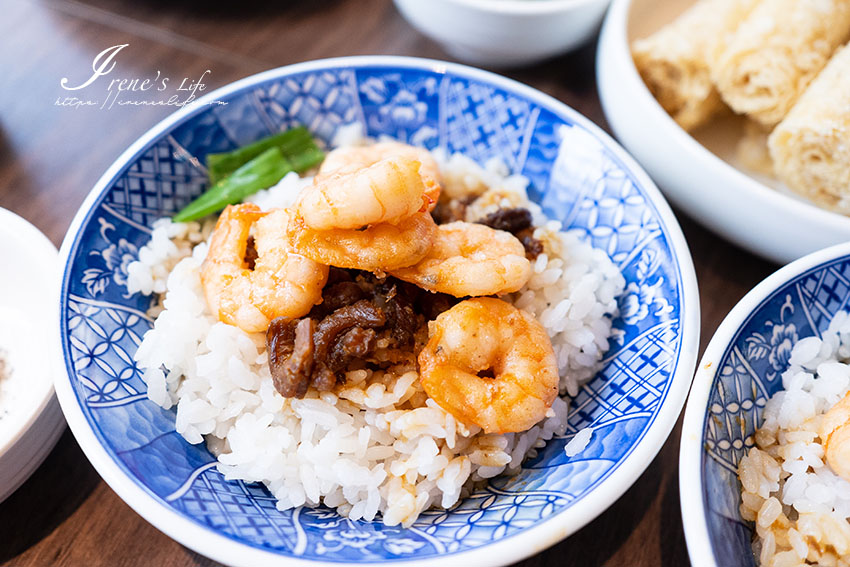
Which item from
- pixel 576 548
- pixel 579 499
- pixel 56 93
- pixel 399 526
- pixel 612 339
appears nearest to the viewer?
pixel 579 499

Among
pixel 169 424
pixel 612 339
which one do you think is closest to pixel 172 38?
pixel 169 424

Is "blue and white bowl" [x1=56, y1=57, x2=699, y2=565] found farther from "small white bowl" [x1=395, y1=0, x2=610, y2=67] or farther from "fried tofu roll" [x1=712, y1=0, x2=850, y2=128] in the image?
"fried tofu roll" [x1=712, y1=0, x2=850, y2=128]

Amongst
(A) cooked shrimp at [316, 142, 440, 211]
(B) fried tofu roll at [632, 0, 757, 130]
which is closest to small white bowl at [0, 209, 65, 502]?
(A) cooked shrimp at [316, 142, 440, 211]

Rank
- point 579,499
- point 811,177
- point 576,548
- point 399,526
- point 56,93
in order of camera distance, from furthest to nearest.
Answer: point 56,93 → point 811,177 → point 576,548 → point 399,526 → point 579,499

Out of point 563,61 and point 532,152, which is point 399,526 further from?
point 563,61

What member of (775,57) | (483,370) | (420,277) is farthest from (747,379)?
(775,57)

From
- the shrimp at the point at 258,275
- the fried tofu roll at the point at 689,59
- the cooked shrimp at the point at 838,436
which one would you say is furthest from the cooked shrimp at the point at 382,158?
the cooked shrimp at the point at 838,436
